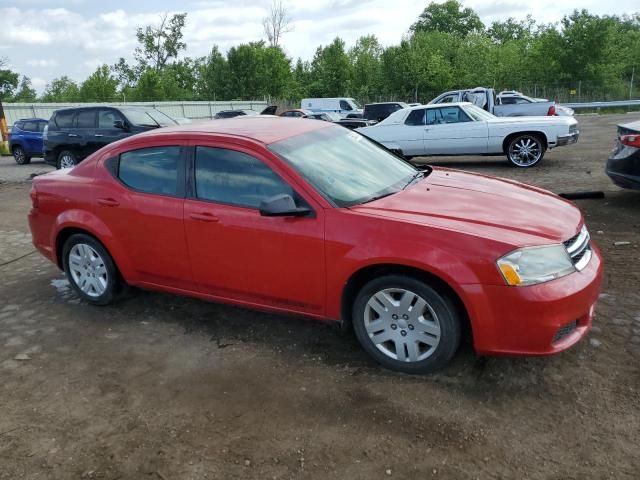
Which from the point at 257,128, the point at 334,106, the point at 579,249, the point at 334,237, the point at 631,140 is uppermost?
the point at 334,106

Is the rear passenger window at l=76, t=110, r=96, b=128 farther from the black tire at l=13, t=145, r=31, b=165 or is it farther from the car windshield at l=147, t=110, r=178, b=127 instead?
the black tire at l=13, t=145, r=31, b=165

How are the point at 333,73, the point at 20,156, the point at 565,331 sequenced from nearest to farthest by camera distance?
1. the point at 565,331
2. the point at 20,156
3. the point at 333,73

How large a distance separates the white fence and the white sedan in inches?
693

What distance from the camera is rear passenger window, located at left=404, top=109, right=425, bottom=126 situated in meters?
12.7

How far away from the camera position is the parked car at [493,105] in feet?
62.2

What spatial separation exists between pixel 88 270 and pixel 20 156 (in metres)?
16.0

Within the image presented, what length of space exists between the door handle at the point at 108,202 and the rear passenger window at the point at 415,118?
9.55 meters

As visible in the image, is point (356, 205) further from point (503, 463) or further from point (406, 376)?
point (503, 463)

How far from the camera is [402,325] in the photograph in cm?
A: 338

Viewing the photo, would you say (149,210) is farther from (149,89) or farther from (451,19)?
(451,19)

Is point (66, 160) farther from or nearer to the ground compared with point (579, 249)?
farther from the ground

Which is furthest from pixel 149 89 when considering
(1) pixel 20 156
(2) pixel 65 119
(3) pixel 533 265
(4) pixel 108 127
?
(3) pixel 533 265

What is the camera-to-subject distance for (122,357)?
13.0 feet

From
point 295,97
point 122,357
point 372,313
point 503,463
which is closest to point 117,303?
point 122,357
